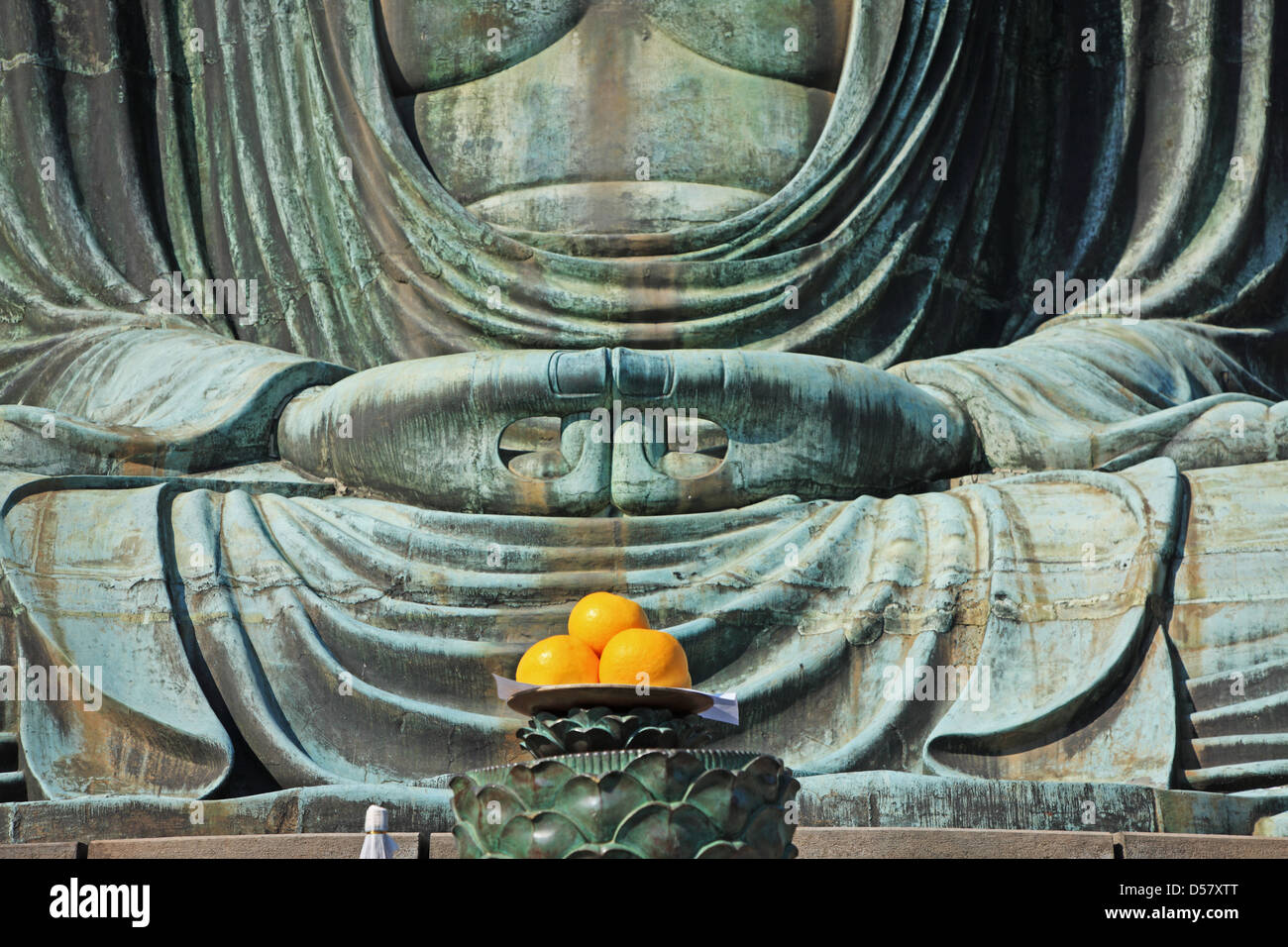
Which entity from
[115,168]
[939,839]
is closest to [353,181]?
[115,168]

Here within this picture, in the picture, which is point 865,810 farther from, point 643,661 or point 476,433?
point 476,433

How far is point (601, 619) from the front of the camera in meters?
5.11

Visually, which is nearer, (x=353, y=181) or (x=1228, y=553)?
(x=1228, y=553)

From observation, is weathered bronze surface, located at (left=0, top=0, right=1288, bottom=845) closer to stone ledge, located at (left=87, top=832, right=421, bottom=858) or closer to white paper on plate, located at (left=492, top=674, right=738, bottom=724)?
stone ledge, located at (left=87, top=832, right=421, bottom=858)

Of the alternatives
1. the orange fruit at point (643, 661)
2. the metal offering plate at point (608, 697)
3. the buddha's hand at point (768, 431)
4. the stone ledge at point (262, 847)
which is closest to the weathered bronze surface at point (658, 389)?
the buddha's hand at point (768, 431)

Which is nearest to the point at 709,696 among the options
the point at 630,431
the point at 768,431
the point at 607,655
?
the point at 607,655

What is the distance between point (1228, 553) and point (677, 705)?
10.0 feet

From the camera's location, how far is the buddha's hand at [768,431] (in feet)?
25.0

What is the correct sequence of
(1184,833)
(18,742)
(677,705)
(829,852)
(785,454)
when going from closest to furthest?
(677,705) < (829,852) < (1184,833) < (18,742) < (785,454)

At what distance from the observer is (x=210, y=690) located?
703cm

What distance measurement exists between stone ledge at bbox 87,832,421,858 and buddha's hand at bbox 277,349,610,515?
2.08m

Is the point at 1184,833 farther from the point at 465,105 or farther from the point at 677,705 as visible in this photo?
the point at 465,105

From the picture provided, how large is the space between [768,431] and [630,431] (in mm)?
504

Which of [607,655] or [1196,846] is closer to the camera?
[607,655]
